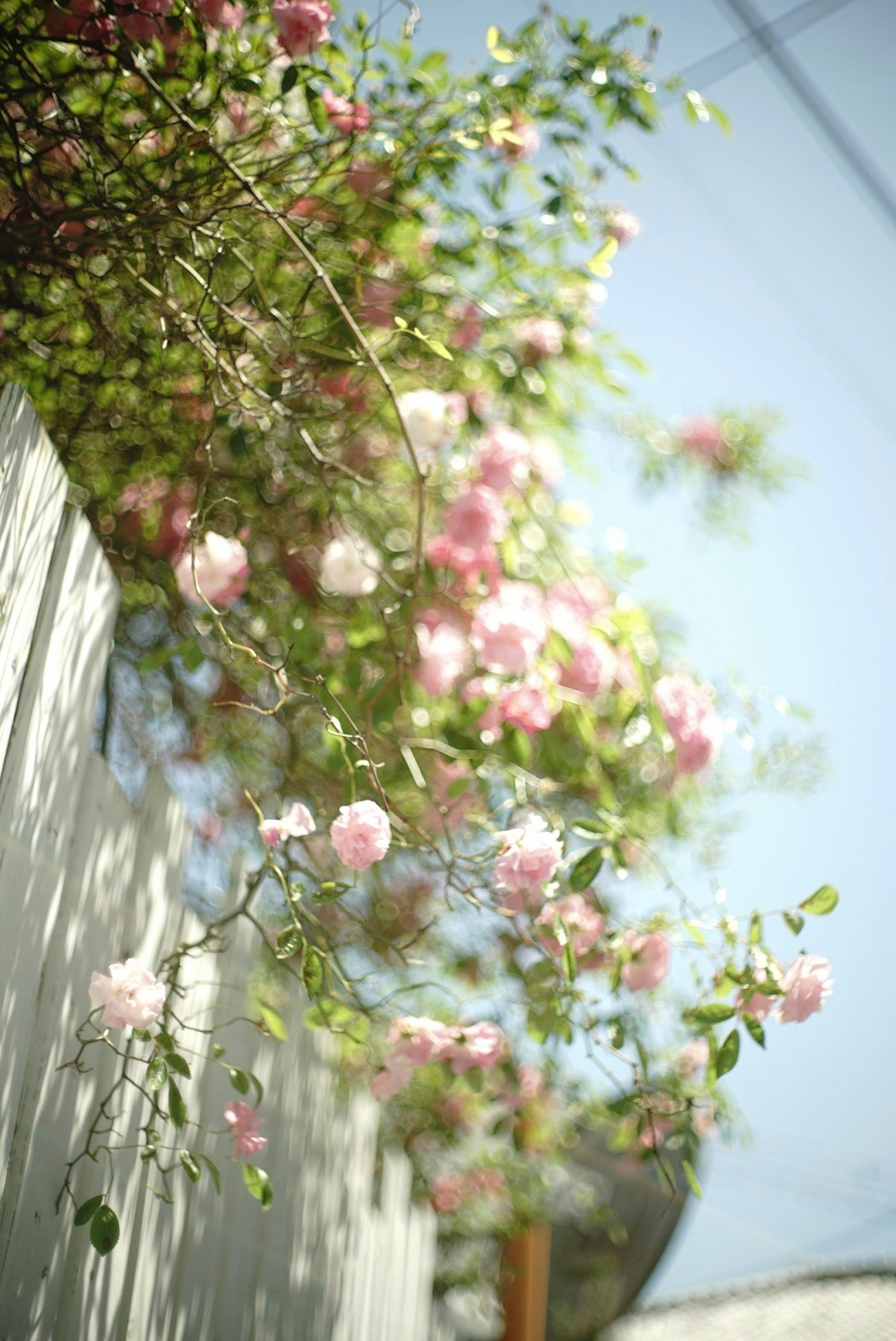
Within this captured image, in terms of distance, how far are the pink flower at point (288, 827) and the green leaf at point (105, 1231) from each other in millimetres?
337

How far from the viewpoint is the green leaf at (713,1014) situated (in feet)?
3.52

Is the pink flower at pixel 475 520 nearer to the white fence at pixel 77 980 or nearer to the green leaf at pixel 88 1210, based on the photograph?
the white fence at pixel 77 980

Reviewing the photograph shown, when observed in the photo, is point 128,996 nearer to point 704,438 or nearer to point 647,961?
point 647,961

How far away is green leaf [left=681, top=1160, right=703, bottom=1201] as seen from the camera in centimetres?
105

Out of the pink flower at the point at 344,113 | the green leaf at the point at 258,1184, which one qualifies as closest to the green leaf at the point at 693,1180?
the green leaf at the point at 258,1184

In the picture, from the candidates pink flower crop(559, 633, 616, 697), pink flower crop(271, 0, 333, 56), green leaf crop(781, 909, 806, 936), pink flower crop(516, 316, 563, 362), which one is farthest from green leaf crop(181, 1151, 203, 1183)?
pink flower crop(516, 316, 563, 362)

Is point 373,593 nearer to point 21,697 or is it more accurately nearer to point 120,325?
point 120,325

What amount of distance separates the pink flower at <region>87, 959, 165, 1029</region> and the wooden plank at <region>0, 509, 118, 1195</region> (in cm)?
8

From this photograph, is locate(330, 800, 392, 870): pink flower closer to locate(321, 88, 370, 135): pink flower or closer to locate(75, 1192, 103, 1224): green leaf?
locate(75, 1192, 103, 1224): green leaf

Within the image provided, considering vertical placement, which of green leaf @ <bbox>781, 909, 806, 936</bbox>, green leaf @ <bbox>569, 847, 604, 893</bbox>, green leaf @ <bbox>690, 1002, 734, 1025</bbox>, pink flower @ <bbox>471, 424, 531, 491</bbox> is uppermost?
pink flower @ <bbox>471, 424, 531, 491</bbox>

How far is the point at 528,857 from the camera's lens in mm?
1068

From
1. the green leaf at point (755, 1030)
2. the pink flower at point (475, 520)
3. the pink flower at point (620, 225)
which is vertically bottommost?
the green leaf at point (755, 1030)

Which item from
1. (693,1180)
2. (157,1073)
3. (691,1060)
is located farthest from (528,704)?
(691,1060)

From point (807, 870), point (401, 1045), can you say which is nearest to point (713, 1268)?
point (807, 870)
